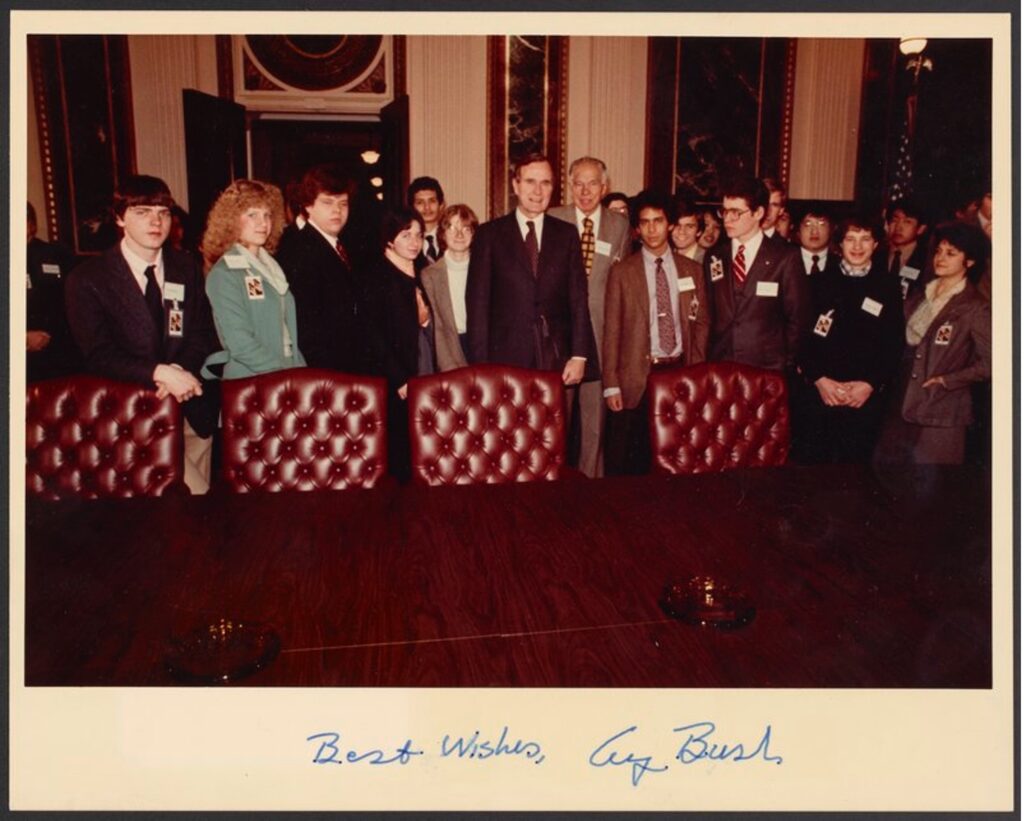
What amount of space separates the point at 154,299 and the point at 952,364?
2658mm

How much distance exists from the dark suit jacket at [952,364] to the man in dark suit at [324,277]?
2057mm

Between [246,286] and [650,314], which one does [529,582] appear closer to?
[246,286]

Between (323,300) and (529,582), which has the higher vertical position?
(323,300)

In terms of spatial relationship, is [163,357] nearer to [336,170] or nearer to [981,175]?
[336,170]

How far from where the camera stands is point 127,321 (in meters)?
2.85

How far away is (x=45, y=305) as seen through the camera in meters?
3.43

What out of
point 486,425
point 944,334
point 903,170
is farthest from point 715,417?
point 903,170

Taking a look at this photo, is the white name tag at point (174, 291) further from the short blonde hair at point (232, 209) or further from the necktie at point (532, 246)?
the necktie at point (532, 246)

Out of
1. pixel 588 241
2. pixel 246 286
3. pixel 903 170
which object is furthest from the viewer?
pixel 903 170

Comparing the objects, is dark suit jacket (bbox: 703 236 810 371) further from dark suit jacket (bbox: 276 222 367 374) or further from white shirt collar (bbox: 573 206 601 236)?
dark suit jacket (bbox: 276 222 367 374)

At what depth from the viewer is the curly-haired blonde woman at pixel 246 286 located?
3.14 metres

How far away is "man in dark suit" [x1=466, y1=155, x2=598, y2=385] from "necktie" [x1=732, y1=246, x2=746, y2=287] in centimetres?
65
